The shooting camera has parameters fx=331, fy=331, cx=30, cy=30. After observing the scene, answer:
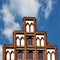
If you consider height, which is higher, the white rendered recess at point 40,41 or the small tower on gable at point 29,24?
the small tower on gable at point 29,24

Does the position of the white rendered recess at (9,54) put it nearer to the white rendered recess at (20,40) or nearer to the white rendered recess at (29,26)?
the white rendered recess at (20,40)

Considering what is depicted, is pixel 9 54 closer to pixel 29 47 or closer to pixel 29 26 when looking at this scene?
pixel 29 47

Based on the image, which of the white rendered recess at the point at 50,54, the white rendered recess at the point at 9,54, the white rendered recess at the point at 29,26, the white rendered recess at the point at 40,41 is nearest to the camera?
the white rendered recess at the point at 9,54

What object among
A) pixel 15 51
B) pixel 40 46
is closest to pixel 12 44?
Result: pixel 15 51

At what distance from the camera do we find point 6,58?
136 ft

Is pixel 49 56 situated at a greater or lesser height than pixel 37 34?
lesser

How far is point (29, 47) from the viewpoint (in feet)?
140

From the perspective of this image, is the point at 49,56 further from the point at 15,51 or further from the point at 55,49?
the point at 15,51

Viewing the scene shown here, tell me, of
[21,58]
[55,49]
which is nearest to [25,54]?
[21,58]

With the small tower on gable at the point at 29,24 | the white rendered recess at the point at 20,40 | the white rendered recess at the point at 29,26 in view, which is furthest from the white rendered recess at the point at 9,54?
the white rendered recess at the point at 29,26

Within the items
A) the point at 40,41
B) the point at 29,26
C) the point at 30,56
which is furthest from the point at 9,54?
the point at 29,26

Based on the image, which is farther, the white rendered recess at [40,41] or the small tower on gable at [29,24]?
the small tower on gable at [29,24]

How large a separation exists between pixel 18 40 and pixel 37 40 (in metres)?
2.50

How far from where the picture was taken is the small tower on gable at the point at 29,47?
4208cm
